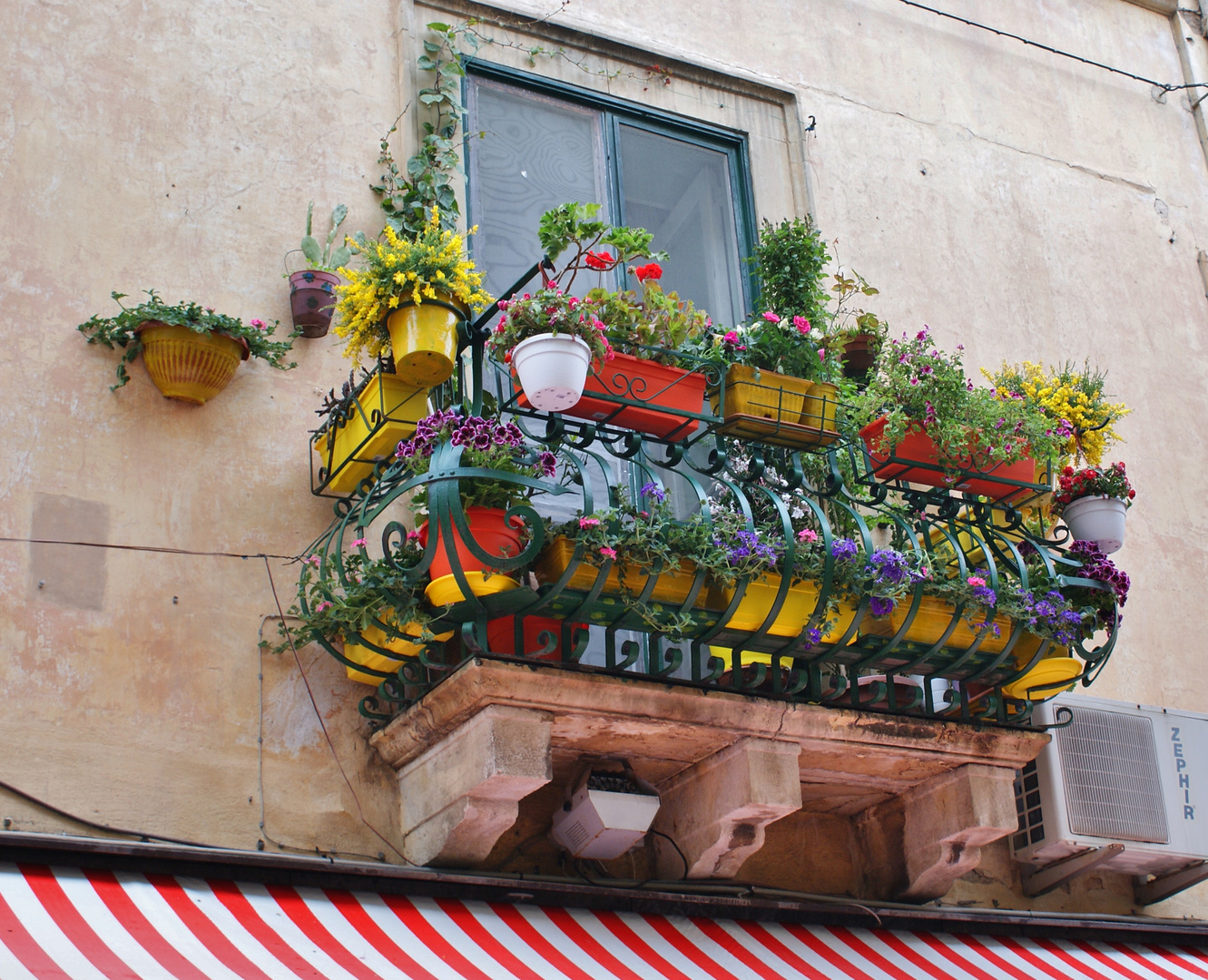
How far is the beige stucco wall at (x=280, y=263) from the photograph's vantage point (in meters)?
5.29

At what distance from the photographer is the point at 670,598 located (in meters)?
5.32

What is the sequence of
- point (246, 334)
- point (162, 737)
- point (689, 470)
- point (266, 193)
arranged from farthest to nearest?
point (689, 470) < point (266, 193) < point (246, 334) < point (162, 737)

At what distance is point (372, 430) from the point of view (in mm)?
5453

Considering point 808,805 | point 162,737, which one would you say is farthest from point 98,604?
point 808,805

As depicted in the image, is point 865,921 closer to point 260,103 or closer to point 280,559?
point 280,559

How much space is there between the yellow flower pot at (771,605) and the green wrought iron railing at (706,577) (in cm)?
1

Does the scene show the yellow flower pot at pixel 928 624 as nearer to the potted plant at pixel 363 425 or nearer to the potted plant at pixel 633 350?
the potted plant at pixel 633 350

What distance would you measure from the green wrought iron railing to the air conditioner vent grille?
1.62 feet

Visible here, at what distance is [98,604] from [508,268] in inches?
96.2

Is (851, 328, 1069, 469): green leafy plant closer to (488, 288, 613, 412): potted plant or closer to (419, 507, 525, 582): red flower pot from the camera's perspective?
(488, 288, 613, 412): potted plant

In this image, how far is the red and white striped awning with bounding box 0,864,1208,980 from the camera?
4.23 meters

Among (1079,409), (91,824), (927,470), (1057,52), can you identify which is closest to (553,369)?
(927,470)

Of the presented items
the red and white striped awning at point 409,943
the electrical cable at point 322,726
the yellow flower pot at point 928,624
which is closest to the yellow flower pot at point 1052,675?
the yellow flower pot at point 928,624

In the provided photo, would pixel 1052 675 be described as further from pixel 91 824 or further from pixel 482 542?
pixel 91 824
